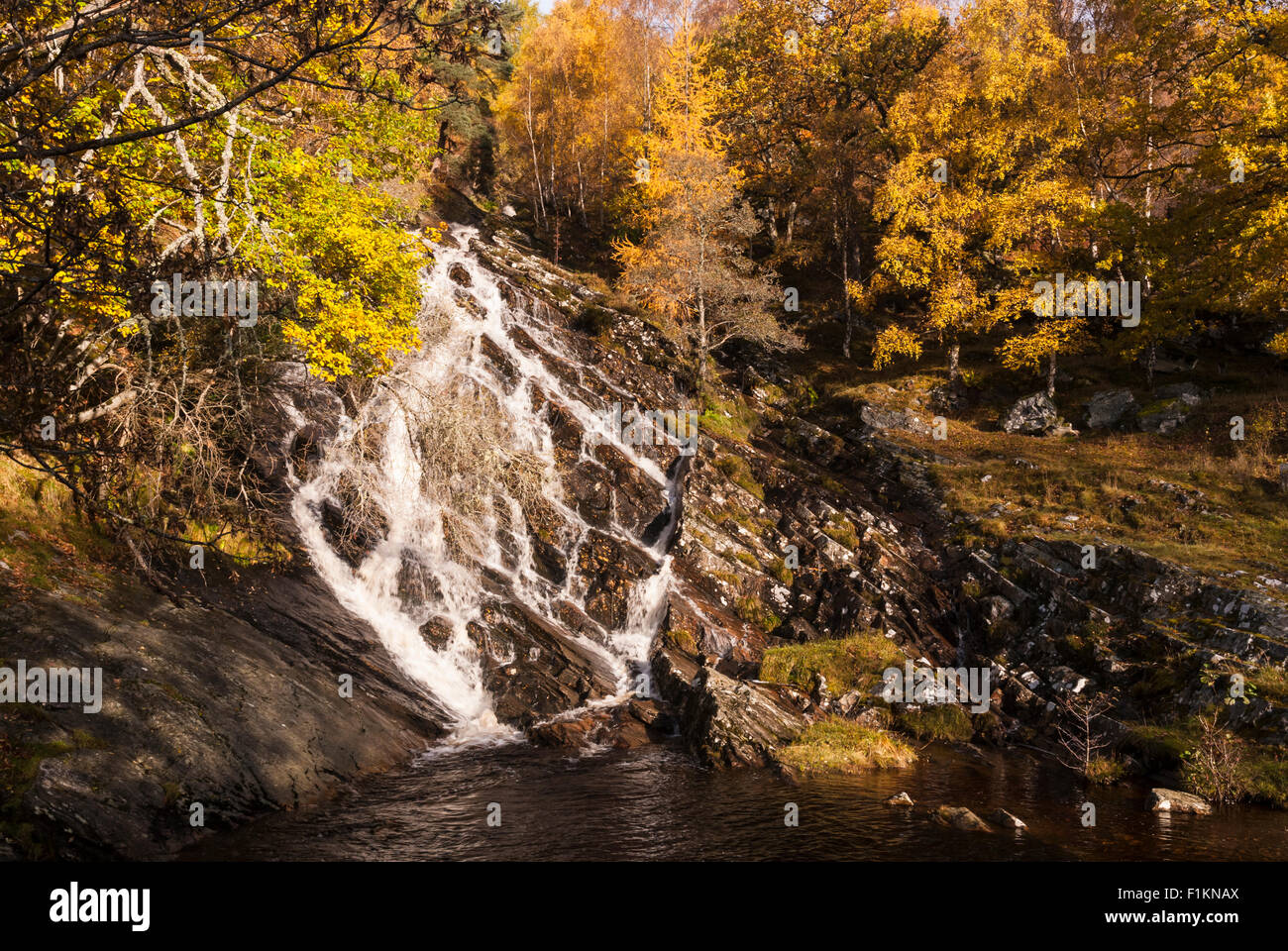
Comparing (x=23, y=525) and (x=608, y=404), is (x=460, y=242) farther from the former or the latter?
(x=23, y=525)

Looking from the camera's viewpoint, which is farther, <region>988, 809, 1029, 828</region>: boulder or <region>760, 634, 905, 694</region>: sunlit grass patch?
<region>760, 634, 905, 694</region>: sunlit grass patch

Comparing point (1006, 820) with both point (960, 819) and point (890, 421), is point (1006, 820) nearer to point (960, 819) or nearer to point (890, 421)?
point (960, 819)

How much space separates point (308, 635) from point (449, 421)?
5.01 meters

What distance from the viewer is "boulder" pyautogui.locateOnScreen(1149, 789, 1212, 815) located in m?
11.1

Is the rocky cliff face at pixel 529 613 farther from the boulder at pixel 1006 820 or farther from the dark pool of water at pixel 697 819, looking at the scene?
the boulder at pixel 1006 820

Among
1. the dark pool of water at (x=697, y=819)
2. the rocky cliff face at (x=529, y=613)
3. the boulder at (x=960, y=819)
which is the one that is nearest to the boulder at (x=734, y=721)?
the rocky cliff face at (x=529, y=613)

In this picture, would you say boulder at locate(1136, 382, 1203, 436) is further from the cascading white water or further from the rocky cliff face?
the cascading white water

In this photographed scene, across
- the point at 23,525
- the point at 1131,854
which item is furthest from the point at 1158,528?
the point at 23,525

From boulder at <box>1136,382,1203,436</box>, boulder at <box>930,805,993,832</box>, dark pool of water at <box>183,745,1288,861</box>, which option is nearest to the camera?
dark pool of water at <box>183,745,1288,861</box>

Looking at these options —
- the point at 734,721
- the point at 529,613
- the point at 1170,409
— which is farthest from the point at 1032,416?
the point at 529,613

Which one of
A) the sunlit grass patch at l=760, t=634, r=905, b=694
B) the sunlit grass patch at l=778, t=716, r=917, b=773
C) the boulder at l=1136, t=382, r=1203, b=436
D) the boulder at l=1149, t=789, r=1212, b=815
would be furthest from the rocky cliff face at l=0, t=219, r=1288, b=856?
the boulder at l=1136, t=382, r=1203, b=436

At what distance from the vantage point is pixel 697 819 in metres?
10.6

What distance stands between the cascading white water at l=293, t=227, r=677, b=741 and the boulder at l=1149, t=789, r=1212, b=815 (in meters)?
9.64

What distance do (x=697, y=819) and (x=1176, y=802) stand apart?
24.4 feet
